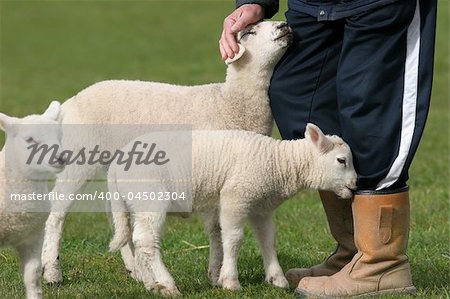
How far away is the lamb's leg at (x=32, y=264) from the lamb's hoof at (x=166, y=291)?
647mm

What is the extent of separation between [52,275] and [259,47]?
1765 millimetres

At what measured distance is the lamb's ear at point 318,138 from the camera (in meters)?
5.41

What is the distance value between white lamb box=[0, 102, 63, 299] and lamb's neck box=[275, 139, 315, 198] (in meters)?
1.26

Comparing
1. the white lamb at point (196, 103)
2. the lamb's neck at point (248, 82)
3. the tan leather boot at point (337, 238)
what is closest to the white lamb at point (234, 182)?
the tan leather boot at point (337, 238)

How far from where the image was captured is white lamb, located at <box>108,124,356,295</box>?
5445 mm

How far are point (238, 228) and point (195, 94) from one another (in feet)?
3.18

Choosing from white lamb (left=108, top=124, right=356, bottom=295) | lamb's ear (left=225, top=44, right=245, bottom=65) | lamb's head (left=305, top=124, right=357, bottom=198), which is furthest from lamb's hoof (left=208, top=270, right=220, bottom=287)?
lamb's ear (left=225, top=44, right=245, bottom=65)

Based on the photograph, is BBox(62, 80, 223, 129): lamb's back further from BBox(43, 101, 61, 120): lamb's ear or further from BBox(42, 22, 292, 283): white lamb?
BBox(43, 101, 61, 120): lamb's ear

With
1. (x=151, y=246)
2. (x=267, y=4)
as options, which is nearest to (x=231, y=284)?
(x=151, y=246)

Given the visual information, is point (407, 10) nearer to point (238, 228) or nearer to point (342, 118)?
point (342, 118)

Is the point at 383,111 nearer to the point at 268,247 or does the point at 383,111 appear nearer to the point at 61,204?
the point at 268,247

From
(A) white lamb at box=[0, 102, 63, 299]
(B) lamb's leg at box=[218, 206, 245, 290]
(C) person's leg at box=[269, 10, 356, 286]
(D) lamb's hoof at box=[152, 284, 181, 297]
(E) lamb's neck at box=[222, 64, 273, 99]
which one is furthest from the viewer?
(E) lamb's neck at box=[222, 64, 273, 99]

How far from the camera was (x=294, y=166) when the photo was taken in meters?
5.58

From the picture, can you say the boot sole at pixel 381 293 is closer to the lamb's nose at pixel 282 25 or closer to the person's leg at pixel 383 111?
the person's leg at pixel 383 111
